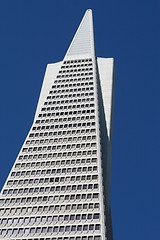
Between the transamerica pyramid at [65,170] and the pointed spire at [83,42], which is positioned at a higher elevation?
the pointed spire at [83,42]

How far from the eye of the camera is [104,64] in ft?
594

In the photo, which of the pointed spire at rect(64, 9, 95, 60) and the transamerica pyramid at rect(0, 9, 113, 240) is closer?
the transamerica pyramid at rect(0, 9, 113, 240)

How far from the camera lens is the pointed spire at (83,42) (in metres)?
171

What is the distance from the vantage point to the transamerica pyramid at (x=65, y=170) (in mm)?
103938

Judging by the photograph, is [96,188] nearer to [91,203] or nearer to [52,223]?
[91,203]

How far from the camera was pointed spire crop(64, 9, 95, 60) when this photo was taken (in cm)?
17088

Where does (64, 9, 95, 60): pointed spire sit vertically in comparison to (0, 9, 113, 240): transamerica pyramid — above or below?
above

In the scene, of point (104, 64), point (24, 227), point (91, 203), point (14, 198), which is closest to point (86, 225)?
Answer: point (91, 203)

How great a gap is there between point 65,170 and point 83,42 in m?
71.8

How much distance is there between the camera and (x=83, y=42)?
6978 inches

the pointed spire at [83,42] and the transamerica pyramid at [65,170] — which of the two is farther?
the pointed spire at [83,42]

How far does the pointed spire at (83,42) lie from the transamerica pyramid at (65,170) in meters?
6.58

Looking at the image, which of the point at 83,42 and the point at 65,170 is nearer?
the point at 65,170

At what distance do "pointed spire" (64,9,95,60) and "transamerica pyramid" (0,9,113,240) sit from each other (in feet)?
21.6
